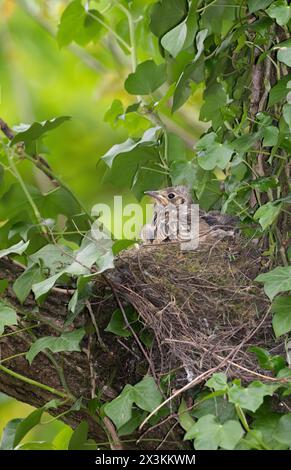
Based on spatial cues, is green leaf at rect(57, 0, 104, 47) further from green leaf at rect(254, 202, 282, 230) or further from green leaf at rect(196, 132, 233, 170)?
green leaf at rect(254, 202, 282, 230)

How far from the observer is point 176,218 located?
5.21m

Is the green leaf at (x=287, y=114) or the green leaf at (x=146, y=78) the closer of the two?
the green leaf at (x=287, y=114)

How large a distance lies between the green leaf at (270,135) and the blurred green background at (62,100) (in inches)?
111

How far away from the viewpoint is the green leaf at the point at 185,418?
373 centimetres

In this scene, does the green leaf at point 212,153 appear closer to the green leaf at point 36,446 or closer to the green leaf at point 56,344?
the green leaf at point 56,344

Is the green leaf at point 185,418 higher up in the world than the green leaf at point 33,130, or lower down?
lower down

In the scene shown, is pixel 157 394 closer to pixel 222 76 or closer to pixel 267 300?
pixel 267 300

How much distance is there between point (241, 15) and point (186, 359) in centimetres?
164

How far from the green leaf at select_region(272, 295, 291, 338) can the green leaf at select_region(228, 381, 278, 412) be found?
0.40m

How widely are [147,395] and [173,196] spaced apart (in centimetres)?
171

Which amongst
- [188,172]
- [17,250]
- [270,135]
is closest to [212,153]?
[270,135]

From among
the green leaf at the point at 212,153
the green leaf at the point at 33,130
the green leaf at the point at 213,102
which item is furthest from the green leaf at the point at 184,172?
the green leaf at the point at 33,130

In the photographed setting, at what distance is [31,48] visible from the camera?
7555 mm

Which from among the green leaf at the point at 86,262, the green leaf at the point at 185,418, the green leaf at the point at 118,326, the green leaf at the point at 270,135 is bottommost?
the green leaf at the point at 185,418
